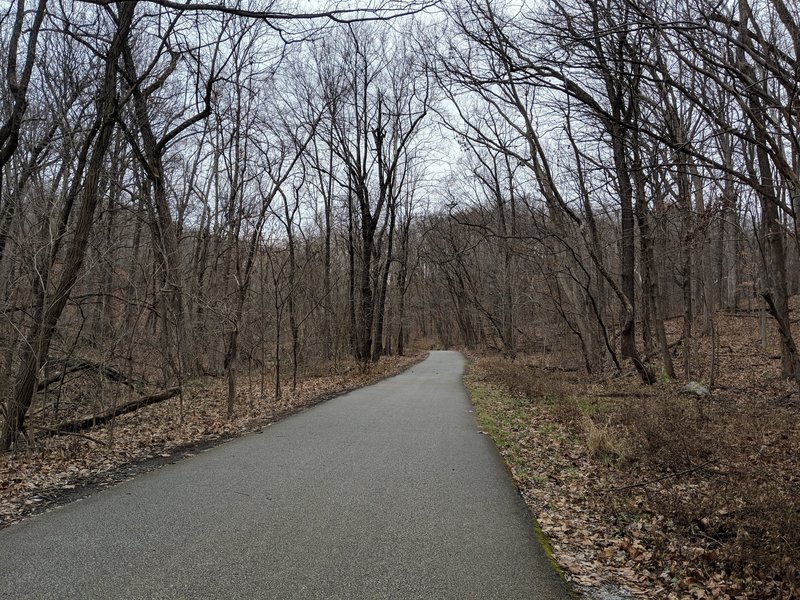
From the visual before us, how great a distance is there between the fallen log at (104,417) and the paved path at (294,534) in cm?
260

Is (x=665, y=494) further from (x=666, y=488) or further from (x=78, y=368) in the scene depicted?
(x=78, y=368)

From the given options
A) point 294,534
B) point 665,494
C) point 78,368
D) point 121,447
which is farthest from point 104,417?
point 665,494

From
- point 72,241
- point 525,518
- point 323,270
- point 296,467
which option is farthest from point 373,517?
point 323,270

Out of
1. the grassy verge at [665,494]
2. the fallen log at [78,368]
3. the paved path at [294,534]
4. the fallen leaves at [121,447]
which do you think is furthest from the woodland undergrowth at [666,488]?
the fallen log at [78,368]

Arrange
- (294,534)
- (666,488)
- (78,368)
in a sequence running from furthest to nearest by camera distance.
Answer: (78,368) → (666,488) → (294,534)

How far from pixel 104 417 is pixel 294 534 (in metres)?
7.23

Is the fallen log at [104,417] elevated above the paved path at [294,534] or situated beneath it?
elevated above

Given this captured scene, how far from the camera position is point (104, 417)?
9641 millimetres

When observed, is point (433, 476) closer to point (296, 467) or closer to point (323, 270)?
point (296, 467)

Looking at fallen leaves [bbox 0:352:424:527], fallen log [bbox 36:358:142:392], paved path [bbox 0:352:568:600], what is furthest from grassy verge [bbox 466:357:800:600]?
fallen log [bbox 36:358:142:392]

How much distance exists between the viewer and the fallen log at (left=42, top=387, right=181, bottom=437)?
25.9 feet

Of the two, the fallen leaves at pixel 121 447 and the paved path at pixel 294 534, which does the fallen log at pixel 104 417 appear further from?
the paved path at pixel 294 534

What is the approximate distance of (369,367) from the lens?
21422 millimetres

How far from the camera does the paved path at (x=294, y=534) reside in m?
3.30
